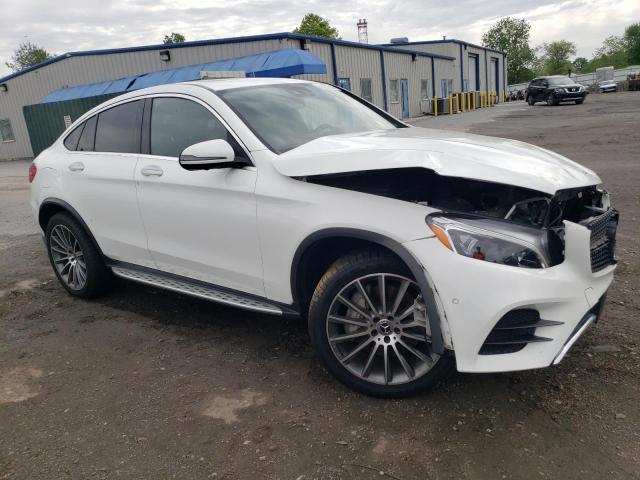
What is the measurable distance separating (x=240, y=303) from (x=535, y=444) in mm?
1835

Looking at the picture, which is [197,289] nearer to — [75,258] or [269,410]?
[269,410]

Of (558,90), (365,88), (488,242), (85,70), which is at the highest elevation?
(85,70)

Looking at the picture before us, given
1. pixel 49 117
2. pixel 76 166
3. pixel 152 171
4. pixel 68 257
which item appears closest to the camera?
pixel 152 171

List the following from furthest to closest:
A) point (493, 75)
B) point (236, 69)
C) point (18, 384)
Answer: point (493, 75)
point (236, 69)
point (18, 384)

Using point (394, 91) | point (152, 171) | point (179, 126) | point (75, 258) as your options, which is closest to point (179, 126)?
point (179, 126)

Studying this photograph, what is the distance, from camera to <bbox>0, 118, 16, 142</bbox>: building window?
2900cm

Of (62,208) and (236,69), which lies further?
(236,69)

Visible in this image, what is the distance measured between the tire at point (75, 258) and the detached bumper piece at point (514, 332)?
3363 millimetres

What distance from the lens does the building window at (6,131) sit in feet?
95.1

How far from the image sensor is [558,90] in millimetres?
29781

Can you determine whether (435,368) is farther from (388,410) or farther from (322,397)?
(322,397)

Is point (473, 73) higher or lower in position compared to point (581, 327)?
higher

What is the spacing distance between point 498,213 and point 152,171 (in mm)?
2387

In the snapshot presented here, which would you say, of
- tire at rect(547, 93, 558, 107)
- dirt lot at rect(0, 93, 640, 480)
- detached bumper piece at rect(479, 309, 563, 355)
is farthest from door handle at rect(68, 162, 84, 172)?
tire at rect(547, 93, 558, 107)
